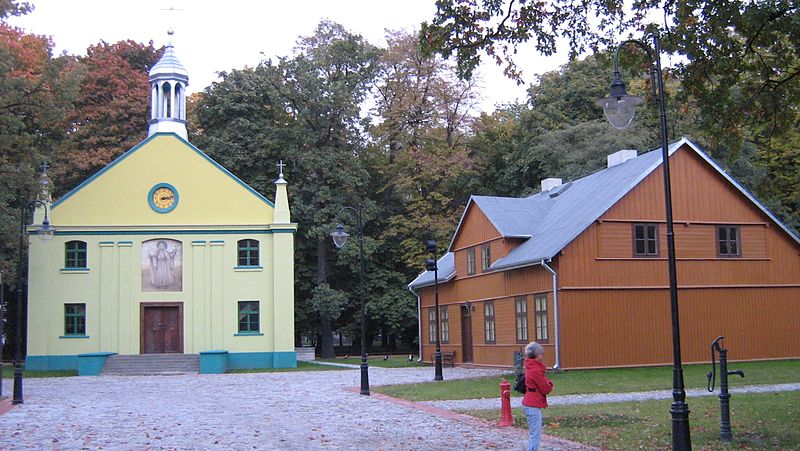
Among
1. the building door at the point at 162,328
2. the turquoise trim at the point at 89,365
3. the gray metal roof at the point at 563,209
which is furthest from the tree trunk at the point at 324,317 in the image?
the gray metal roof at the point at 563,209

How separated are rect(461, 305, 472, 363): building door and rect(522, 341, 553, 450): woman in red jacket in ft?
77.3

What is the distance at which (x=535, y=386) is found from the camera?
1085 centimetres

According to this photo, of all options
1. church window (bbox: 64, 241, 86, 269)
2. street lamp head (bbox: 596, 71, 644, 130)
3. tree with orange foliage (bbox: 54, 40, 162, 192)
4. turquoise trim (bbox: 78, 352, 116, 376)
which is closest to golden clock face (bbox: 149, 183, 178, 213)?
church window (bbox: 64, 241, 86, 269)

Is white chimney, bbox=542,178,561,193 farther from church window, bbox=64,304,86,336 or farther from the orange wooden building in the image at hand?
church window, bbox=64,304,86,336

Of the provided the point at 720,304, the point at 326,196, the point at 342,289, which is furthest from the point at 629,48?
the point at 342,289

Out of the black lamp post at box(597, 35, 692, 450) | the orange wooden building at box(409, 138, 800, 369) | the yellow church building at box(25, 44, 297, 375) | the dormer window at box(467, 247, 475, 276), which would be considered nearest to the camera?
the black lamp post at box(597, 35, 692, 450)

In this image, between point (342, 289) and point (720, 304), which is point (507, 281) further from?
point (342, 289)

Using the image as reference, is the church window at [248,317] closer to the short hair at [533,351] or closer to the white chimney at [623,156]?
the white chimney at [623,156]

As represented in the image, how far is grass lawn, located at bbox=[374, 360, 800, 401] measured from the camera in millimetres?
21141

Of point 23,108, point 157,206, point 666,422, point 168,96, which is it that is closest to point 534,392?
point 666,422

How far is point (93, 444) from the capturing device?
1315 centimetres

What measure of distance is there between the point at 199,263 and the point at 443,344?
11119 millimetres

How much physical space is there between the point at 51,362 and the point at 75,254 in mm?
4666

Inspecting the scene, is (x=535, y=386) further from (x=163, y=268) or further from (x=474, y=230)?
(x=163, y=268)
